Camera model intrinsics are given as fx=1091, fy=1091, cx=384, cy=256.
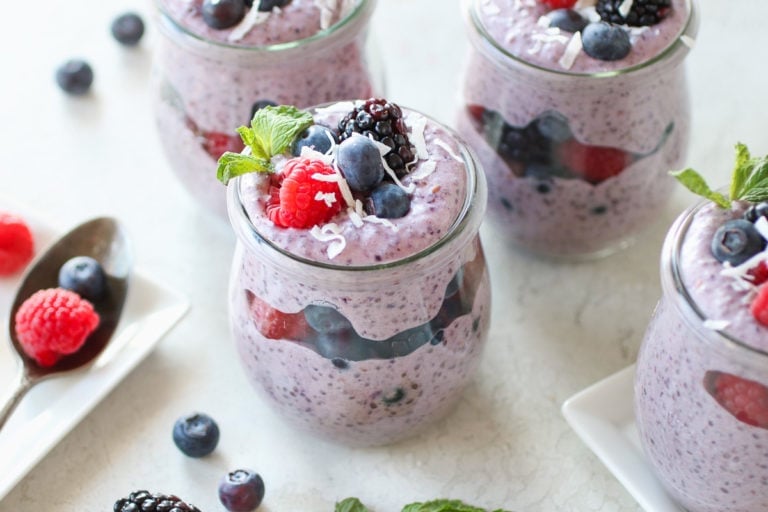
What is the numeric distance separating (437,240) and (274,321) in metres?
0.22

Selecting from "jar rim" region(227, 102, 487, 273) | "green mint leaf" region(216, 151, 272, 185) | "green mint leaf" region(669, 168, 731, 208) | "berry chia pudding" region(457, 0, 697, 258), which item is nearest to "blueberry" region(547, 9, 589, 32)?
"berry chia pudding" region(457, 0, 697, 258)

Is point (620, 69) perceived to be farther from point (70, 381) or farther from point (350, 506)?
point (70, 381)

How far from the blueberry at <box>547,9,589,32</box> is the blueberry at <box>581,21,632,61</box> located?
25 millimetres

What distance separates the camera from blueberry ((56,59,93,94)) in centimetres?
186

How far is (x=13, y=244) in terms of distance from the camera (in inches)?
62.7

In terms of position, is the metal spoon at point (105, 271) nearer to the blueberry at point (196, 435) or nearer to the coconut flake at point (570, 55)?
the blueberry at point (196, 435)

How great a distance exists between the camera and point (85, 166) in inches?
70.0

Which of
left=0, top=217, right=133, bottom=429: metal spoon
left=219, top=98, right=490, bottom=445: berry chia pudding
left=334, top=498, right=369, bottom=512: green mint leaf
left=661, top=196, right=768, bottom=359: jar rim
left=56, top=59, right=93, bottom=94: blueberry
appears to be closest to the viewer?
left=661, top=196, right=768, bottom=359: jar rim

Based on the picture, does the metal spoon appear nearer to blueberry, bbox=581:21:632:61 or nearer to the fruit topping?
the fruit topping

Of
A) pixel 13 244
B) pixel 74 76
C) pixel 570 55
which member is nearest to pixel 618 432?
pixel 570 55

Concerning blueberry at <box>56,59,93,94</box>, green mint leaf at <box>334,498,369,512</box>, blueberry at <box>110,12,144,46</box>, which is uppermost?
blueberry at <box>110,12,144,46</box>

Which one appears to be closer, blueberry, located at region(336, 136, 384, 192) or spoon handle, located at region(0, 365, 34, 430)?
blueberry, located at region(336, 136, 384, 192)

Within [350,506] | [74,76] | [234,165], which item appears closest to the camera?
[234,165]

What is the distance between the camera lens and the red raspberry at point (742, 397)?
3.58 ft
